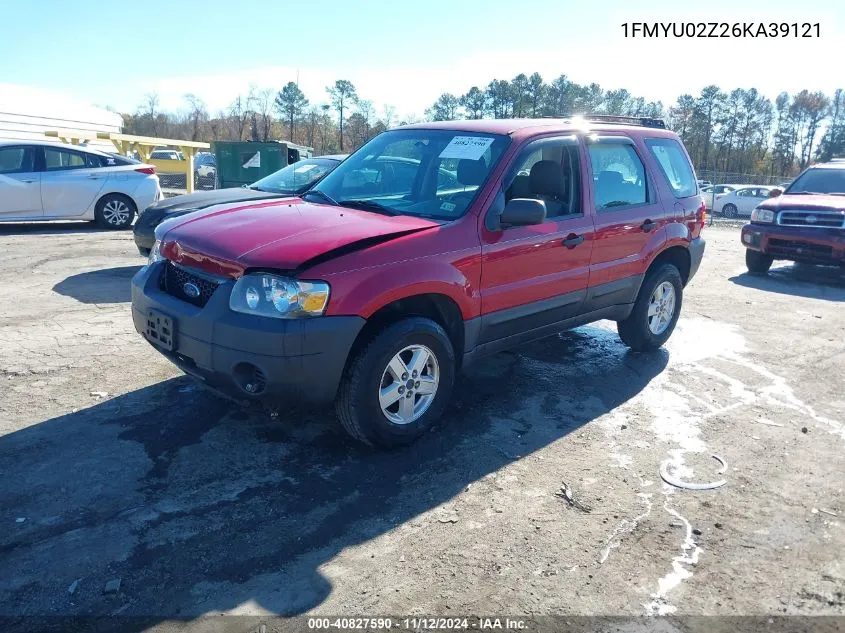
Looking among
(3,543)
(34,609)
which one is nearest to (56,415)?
(3,543)

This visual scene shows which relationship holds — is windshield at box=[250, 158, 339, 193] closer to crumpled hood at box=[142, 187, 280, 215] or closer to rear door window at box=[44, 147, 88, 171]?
crumpled hood at box=[142, 187, 280, 215]

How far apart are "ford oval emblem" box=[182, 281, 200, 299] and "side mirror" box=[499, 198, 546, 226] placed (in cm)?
185

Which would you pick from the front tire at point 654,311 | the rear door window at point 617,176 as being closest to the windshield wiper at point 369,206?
the rear door window at point 617,176

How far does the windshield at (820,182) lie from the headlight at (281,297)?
34.0 feet

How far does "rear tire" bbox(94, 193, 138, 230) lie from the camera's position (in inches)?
464

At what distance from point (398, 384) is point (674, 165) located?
3725mm

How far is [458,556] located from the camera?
302 cm

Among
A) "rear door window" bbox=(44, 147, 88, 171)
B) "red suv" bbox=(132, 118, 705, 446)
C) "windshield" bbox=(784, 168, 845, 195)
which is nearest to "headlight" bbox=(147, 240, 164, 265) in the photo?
"red suv" bbox=(132, 118, 705, 446)

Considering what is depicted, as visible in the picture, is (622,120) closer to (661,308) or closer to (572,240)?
(661,308)

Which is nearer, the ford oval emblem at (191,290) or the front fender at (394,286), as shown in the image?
the front fender at (394,286)

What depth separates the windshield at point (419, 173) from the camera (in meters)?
4.31

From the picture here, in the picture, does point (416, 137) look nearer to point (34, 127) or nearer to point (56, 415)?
point (56, 415)

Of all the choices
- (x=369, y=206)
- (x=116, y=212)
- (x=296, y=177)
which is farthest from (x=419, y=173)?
(x=116, y=212)

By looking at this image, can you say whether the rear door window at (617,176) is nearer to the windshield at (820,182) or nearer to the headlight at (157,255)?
the headlight at (157,255)
